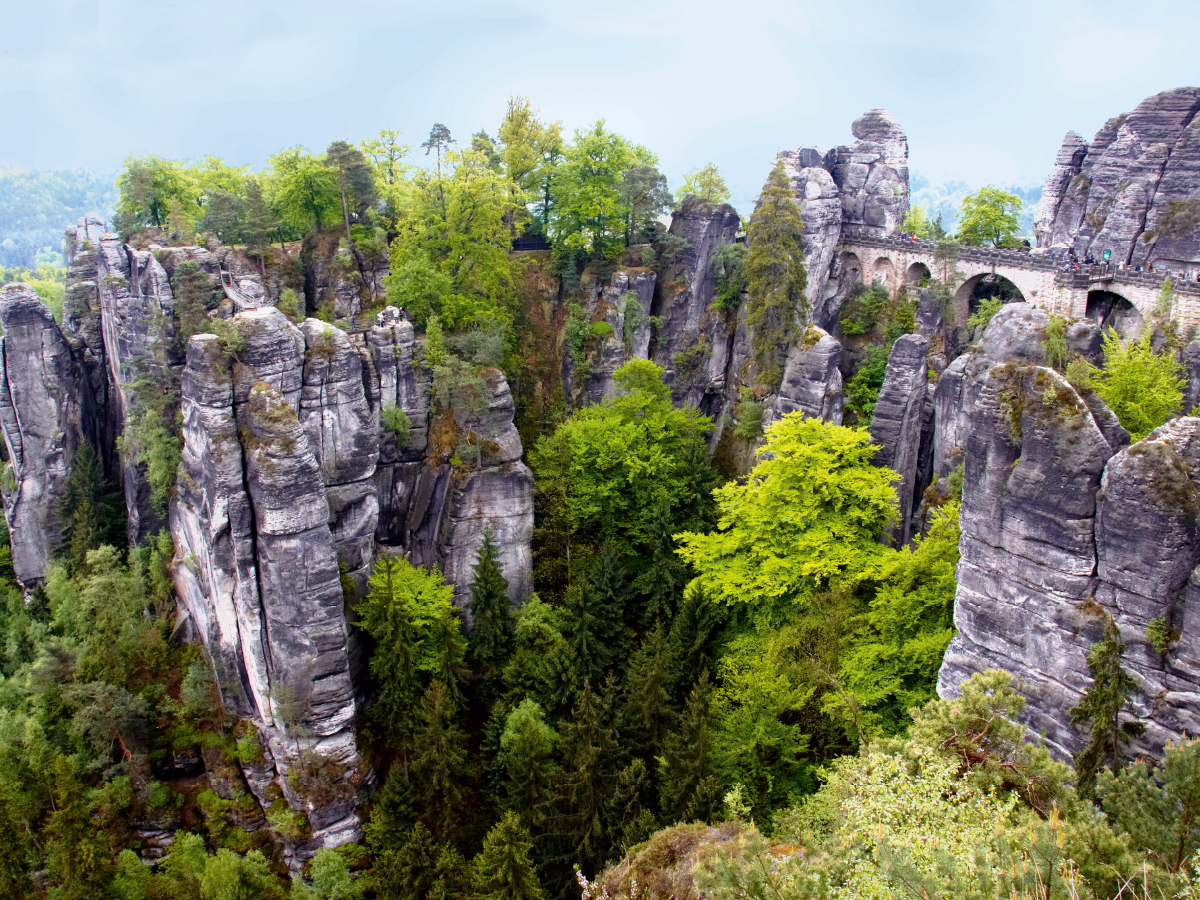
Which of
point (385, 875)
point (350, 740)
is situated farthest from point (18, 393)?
point (385, 875)

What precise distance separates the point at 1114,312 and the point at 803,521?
65.4ft

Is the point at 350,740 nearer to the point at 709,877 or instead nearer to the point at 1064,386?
the point at 709,877

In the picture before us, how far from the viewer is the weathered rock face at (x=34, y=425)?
3784 cm

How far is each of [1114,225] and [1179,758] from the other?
31681mm

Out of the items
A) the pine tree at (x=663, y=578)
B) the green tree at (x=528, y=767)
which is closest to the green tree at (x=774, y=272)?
the pine tree at (x=663, y=578)

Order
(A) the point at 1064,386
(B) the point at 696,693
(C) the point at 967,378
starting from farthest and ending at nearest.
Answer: (C) the point at 967,378
(B) the point at 696,693
(A) the point at 1064,386

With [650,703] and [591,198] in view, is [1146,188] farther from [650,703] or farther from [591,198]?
[650,703]

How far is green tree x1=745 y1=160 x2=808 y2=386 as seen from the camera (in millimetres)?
35594

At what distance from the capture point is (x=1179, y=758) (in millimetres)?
12594

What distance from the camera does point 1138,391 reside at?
23.5 meters

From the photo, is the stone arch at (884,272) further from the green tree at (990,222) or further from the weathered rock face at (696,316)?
the weathered rock face at (696,316)

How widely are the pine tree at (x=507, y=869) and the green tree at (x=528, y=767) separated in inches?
93.4

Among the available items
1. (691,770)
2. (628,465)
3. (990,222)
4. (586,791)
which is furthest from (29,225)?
(691,770)

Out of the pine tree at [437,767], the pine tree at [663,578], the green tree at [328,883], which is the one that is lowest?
the green tree at [328,883]
